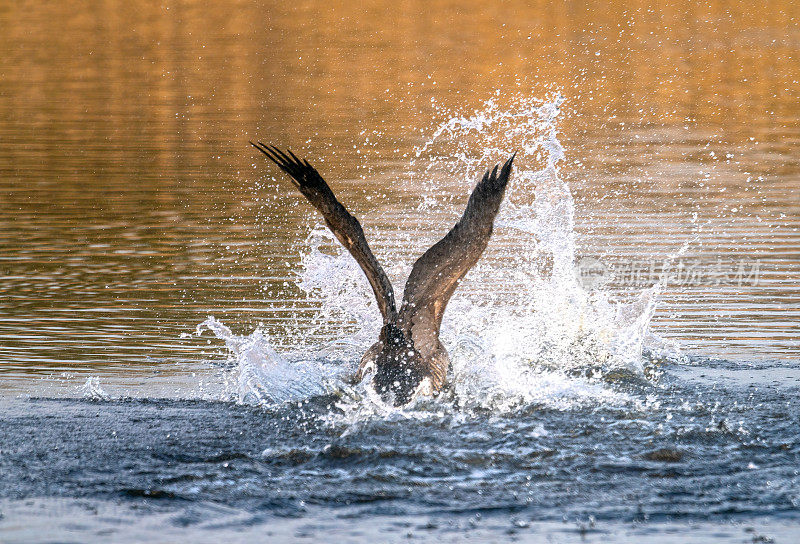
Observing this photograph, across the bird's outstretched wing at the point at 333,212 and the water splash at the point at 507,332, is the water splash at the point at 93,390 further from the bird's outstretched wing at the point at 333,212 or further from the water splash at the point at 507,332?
the bird's outstretched wing at the point at 333,212

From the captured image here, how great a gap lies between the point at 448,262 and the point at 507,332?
6.80 ft

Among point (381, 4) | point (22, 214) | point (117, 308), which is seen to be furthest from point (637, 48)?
point (117, 308)

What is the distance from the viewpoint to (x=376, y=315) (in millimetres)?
10789

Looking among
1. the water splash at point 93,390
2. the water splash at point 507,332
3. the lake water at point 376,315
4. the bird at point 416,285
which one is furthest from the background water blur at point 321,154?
the bird at point 416,285

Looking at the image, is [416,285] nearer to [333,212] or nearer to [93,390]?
[333,212]

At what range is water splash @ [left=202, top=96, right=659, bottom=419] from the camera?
9125 millimetres

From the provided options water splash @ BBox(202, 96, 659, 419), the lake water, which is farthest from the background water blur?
water splash @ BBox(202, 96, 659, 419)

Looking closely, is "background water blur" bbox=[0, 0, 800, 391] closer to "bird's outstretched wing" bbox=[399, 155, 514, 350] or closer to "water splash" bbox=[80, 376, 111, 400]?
"water splash" bbox=[80, 376, 111, 400]

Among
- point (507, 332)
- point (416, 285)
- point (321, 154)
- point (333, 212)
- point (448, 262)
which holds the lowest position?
point (507, 332)

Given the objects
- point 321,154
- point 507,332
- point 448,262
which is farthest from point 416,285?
point 321,154

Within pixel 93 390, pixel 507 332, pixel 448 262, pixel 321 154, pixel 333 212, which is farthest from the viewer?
pixel 321 154

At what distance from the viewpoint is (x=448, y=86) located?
1110 inches

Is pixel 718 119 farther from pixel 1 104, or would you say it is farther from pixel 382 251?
pixel 1 104

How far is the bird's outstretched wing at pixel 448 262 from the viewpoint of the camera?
8609mm
